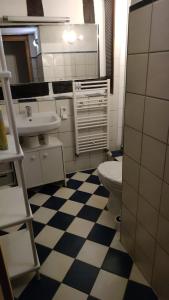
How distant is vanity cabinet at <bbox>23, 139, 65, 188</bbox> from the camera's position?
7.19 feet

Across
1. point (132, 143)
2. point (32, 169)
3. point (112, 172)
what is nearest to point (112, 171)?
point (112, 172)

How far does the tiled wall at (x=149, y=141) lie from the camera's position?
3.09 feet

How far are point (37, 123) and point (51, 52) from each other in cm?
76

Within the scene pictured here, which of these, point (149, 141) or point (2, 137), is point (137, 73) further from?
point (2, 137)

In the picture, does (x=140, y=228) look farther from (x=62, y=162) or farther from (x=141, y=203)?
(x=62, y=162)

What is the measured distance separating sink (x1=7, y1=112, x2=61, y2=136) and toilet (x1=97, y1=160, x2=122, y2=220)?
23.2 inches

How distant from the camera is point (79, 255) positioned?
1605 mm

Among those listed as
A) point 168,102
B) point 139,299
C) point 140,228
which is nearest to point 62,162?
point 140,228

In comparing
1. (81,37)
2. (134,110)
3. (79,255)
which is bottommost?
(79,255)

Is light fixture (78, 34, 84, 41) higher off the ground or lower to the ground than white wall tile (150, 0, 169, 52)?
higher

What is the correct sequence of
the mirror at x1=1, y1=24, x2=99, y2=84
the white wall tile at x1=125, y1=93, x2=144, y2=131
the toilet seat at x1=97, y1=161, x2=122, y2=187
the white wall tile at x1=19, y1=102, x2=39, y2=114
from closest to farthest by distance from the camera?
the white wall tile at x1=125, y1=93, x2=144, y2=131 → the toilet seat at x1=97, y1=161, x2=122, y2=187 → the mirror at x1=1, y1=24, x2=99, y2=84 → the white wall tile at x1=19, y1=102, x2=39, y2=114

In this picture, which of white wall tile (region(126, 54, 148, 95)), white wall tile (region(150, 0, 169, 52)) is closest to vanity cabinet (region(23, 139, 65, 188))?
white wall tile (region(126, 54, 148, 95))

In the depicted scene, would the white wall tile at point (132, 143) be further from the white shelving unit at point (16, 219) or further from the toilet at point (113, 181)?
the white shelving unit at point (16, 219)

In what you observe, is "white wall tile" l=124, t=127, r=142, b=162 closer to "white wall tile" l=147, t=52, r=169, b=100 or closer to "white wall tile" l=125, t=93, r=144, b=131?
"white wall tile" l=125, t=93, r=144, b=131
